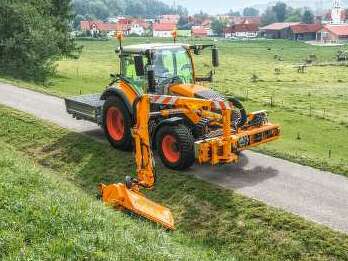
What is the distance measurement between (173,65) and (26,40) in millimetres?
25113

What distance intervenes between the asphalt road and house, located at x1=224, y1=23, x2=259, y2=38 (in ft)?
502

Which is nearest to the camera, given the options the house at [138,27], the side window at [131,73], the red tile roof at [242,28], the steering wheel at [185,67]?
the side window at [131,73]

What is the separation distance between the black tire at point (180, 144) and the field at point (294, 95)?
365cm

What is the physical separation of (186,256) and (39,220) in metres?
2.87

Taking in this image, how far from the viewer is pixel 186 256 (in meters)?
9.49

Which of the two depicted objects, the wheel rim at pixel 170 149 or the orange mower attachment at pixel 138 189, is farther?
the wheel rim at pixel 170 149

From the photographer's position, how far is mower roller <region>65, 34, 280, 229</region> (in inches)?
518

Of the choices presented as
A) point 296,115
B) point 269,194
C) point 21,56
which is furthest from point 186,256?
point 21,56

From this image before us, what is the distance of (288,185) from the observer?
13766mm

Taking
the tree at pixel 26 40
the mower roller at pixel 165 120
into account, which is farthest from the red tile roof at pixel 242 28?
the mower roller at pixel 165 120

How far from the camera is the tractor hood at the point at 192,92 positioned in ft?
50.1

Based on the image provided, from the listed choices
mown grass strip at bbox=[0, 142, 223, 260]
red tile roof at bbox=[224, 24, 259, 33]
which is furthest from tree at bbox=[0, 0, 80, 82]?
red tile roof at bbox=[224, 24, 259, 33]

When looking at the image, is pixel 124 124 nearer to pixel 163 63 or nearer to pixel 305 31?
pixel 163 63

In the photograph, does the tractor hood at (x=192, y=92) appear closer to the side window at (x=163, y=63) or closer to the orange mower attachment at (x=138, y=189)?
the side window at (x=163, y=63)
